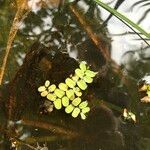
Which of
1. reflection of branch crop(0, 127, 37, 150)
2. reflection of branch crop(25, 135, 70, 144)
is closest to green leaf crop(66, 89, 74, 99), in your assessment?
reflection of branch crop(25, 135, 70, 144)

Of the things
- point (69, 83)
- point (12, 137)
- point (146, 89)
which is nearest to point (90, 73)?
point (69, 83)

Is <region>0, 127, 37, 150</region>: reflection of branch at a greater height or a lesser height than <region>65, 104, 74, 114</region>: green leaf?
lesser

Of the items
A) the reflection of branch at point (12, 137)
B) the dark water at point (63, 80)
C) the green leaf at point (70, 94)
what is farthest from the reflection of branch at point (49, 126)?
the green leaf at point (70, 94)

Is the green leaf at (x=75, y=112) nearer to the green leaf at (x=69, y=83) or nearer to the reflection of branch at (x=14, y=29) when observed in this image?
the green leaf at (x=69, y=83)

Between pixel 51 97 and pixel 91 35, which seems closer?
pixel 51 97

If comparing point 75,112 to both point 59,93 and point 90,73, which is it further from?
point 90,73

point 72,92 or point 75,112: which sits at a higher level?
point 72,92

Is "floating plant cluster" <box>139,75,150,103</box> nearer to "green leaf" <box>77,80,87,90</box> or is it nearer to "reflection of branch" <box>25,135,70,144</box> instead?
"green leaf" <box>77,80,87,90</box>
